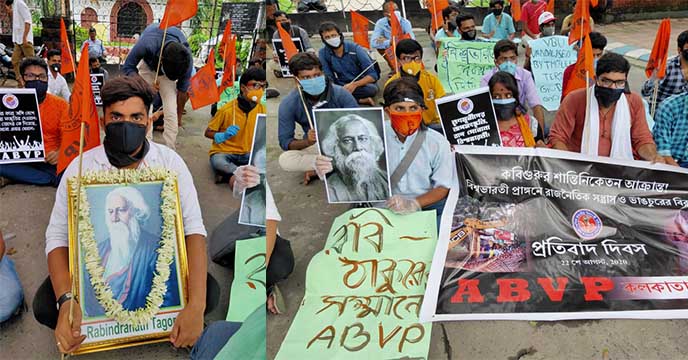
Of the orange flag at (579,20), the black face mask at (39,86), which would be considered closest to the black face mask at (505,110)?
the orange flag at (579,20)

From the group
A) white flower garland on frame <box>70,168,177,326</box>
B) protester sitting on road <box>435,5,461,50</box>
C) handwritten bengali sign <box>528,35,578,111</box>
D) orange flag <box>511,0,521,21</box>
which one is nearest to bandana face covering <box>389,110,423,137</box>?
white flower garland on frame <box>70,168,177,326</box>

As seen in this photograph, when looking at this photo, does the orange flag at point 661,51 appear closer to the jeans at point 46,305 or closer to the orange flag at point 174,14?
the orange flag at point 174,14

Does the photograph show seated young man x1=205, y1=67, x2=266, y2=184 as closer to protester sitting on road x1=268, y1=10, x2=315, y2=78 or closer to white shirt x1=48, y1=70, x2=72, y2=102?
white shirt x1=48, y1=70, x2=72, y2=102

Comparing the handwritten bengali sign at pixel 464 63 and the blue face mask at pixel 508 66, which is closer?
the blue face mask at pixel 508 66

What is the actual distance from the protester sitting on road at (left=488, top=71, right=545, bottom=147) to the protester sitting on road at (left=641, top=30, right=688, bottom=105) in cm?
128

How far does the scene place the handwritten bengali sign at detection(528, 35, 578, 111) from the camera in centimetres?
592

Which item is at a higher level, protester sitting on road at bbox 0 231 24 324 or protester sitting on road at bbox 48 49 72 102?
protester sitting on road at bbox 48 49 72 102

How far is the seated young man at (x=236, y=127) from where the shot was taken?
2676 mm

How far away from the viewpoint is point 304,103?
3.84m

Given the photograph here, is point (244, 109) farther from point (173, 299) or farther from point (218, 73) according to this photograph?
point (173, 299)

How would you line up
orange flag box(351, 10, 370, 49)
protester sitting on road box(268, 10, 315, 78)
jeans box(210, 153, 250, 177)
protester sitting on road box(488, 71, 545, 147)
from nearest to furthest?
1. jeans box(210, 153, 250, 177)
2. protester sitting on road box(488, 71, 545, 147)
3. protester sitting on road box(268, 10, 315, 78)
4. orange flag box(351, 10, 370, 49)

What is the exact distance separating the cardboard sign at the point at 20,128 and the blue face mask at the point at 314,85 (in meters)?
1.78

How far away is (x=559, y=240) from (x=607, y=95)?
3.60 feet

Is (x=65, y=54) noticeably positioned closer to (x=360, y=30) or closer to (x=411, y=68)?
(x=411, y=68)
